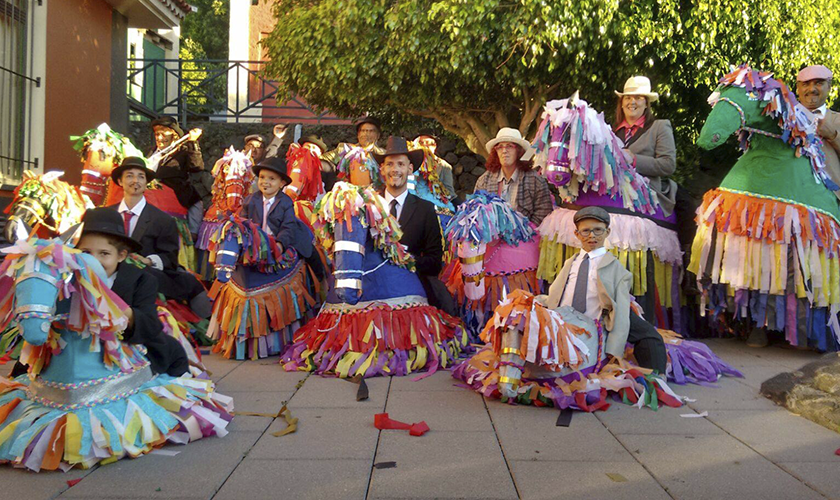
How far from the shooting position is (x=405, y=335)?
534 centimetres

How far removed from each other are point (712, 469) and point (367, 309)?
2.70 m

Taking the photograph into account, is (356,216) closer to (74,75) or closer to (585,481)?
(585,481)

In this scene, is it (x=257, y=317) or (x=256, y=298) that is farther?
(x=256, y=298)

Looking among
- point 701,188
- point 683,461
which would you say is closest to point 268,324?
point 683,461

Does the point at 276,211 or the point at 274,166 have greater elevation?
the point at 274,166

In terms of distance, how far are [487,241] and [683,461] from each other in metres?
Result: 2.60

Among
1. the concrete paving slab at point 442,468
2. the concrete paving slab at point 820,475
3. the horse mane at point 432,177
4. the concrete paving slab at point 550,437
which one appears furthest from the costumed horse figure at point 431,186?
the concrete paving slab at point 820,475

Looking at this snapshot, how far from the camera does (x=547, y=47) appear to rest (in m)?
8.81

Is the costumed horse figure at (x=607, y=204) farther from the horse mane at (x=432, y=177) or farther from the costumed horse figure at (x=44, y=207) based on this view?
the costumed horse figure at (x=44, y=207)

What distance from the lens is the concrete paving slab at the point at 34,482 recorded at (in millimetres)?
2965

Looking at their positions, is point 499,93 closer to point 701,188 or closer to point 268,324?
point 701,188

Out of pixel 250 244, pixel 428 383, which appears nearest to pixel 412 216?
pixel 250 244

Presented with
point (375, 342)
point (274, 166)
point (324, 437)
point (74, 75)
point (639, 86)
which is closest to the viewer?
point (324, 437)

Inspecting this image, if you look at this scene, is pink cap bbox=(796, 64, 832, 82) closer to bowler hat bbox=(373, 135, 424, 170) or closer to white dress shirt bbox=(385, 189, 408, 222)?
bowler hat bbox=(373, 135, 424, 170)
